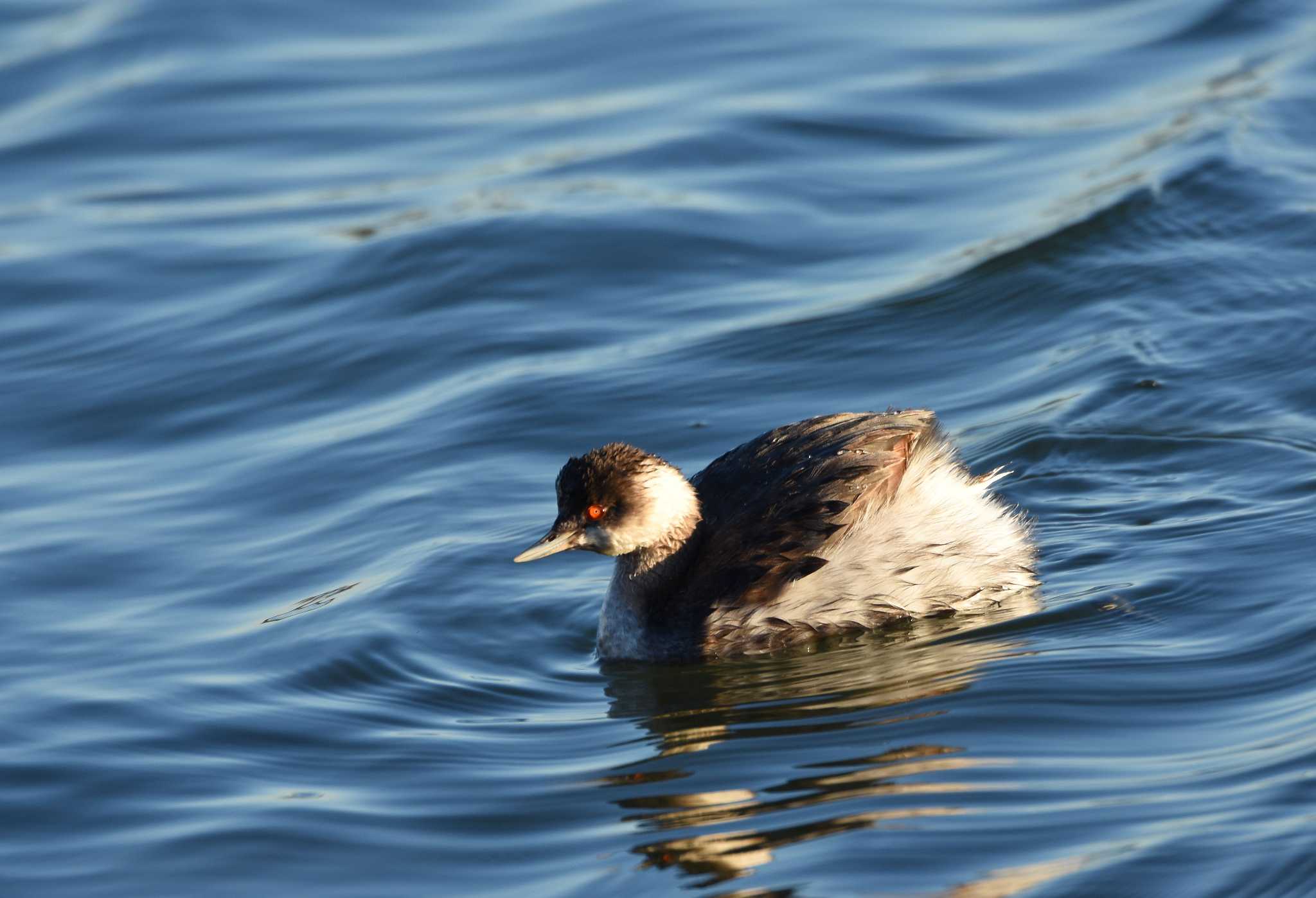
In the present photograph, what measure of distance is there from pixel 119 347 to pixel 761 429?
413 centimetres

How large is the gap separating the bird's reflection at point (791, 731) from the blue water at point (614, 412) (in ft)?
0.08

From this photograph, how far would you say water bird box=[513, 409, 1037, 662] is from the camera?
741 centimetres

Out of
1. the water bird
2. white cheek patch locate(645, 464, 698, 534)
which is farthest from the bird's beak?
white cheek patch locate(645, 464, 698, 534)

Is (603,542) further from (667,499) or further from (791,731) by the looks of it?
(791,731)

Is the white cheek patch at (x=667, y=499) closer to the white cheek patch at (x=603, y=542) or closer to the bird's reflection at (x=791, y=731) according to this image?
the white cheek patch at (x=603, y=542)

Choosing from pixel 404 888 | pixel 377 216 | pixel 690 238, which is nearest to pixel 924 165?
pixel 690 238

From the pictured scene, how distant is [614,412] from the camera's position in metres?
10.1

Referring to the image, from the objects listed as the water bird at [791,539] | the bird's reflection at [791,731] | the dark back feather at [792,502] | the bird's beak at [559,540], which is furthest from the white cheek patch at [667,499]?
the bird's reflection at [791,731]

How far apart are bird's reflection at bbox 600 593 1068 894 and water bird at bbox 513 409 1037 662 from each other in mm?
114

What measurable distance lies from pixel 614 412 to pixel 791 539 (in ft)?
9.37

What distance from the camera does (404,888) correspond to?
5848mm

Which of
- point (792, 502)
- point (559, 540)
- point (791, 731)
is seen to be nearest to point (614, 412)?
point (559, 540)

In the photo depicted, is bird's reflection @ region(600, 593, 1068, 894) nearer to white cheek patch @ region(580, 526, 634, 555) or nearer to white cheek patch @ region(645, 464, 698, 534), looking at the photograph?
white cheek patch @ region(580, 526, 634, 555)

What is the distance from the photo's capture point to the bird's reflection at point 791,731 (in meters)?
5.88
